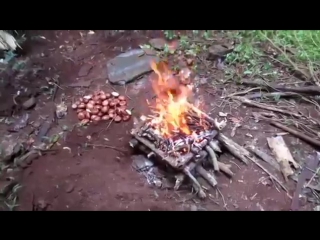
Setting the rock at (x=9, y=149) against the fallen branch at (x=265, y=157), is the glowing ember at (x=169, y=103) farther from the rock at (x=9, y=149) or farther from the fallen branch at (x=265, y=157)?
the rock at (x=9, y=149)

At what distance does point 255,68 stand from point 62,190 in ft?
9.25

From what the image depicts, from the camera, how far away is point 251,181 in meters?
3.20

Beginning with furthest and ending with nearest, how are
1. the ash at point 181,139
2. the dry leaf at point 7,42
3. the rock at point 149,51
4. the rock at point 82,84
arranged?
the rock at point 149,51, the dry leaf at point 7,42, the rock at point 82,84, the ash at point 181,139

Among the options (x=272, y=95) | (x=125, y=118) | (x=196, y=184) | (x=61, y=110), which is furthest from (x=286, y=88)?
(x=61, y=110)

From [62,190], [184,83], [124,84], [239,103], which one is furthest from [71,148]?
[239,103]

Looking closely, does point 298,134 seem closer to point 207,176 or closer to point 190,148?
point 207,176

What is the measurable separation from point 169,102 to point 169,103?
0.11ft

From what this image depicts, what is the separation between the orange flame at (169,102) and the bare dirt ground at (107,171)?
0.18 m

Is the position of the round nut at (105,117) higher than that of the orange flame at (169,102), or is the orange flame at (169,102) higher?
the orange flame at (169,102)

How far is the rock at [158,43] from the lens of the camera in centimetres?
473

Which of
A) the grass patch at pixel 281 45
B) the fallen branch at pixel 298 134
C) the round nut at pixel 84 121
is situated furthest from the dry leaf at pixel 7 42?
the fallen branch at pixel 298 134
